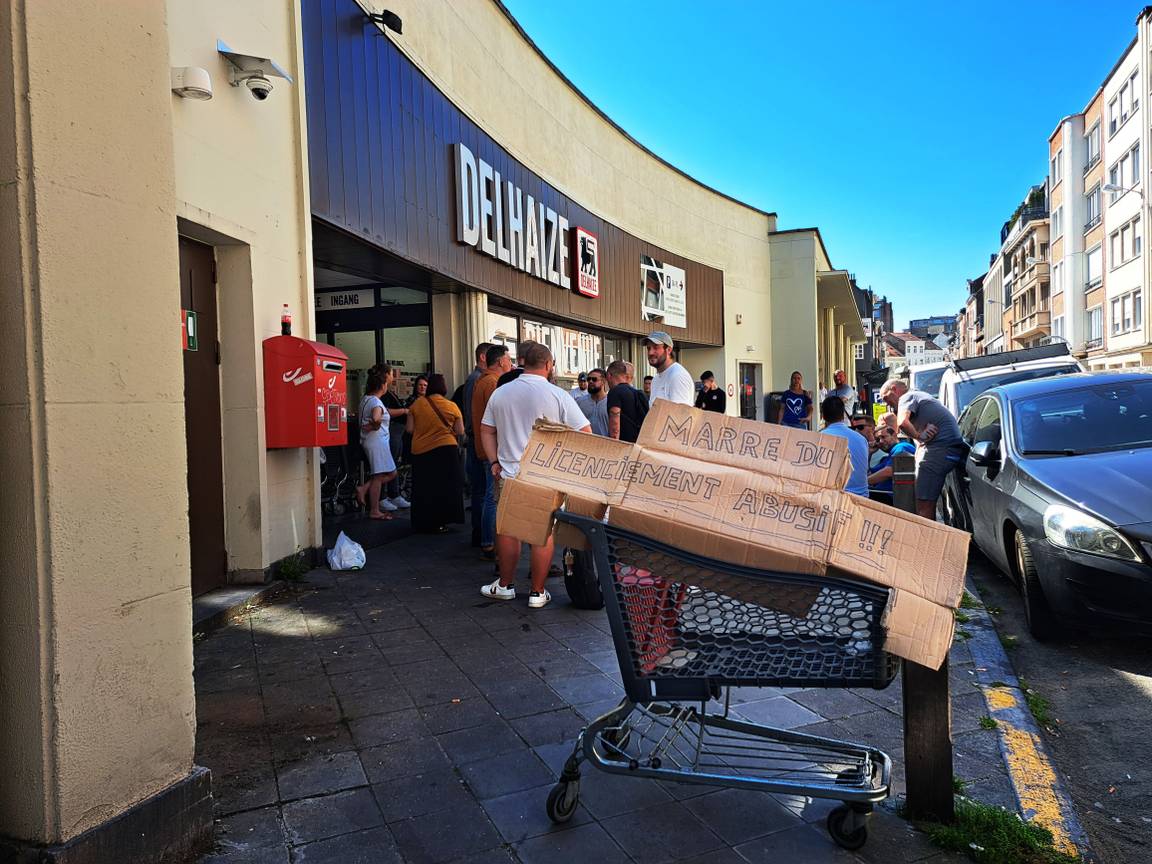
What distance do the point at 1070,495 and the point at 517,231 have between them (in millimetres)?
8582

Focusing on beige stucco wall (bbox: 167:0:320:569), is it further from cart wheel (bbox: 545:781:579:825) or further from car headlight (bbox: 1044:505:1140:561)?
car headlight (bbox: 1044:505:1140:561)

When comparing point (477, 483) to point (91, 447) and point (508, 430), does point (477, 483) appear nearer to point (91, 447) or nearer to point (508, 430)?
point (508, 430)

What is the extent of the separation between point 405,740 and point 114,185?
2.41m

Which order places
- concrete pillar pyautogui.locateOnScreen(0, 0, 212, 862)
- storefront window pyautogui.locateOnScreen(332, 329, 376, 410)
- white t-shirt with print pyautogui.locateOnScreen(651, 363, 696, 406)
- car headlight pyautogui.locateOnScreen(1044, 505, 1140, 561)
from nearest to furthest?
concrete pillar pyautogui.locateOnScreen(0, 0, 212, 862) < car headlight pyautogui.locateOnScreen(1044, 505, 1140, 561) < white t-shirt with print pyautogui.locateOnScreen(651, 363, 696, 406) < storefront window pyautogui.locateOnScreen(332, 329, 376, 410)

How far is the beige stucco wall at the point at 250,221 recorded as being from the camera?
17.2 feet

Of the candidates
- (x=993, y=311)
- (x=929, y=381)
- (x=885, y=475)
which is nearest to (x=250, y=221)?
(x=885, y=475)

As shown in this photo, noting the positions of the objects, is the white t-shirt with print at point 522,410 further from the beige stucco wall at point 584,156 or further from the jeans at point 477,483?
the beige stucco wall at point 584,156

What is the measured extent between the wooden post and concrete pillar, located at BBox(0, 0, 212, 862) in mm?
2407

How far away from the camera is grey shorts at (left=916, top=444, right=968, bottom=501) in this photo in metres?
6.95

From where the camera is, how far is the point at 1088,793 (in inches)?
123

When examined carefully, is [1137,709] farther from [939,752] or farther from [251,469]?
[251,469]

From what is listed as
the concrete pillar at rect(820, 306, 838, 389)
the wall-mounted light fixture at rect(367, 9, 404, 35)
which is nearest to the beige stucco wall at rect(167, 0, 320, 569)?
the wall-mounted light fixture at rect(367, 9, 404, 35)

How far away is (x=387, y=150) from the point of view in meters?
8.08

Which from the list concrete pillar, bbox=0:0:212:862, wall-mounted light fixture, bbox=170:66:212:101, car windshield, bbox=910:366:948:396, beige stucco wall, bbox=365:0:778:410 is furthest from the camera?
car windshield, bbox=910:366:948:396
